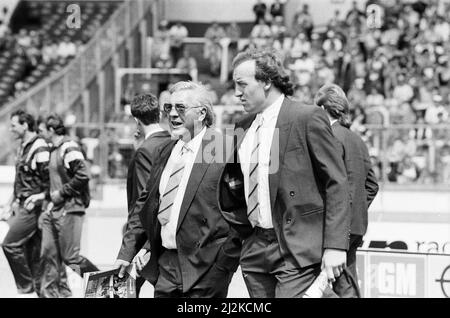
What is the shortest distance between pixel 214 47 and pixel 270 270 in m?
20.5

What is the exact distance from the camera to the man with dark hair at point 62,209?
10.7m

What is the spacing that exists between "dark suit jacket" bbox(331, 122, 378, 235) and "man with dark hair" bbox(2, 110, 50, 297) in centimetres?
433

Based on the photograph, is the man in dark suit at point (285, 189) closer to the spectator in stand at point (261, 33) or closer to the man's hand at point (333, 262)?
the man's hand at point (333, 262)

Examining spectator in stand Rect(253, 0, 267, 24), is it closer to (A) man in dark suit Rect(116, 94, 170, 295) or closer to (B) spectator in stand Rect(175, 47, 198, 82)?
(B) spectator in stand Rect(175, 47, 198, 82)

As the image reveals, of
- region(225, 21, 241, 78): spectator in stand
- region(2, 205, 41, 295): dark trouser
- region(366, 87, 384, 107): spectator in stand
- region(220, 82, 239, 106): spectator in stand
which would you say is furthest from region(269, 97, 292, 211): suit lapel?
region(225, 21, 241, 78): spectator in stand

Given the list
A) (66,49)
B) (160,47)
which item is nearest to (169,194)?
(160,47)

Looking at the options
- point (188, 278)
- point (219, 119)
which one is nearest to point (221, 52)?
point (219, 119)

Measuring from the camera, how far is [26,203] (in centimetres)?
1116

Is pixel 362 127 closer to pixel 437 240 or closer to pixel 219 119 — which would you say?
pixel 219 119

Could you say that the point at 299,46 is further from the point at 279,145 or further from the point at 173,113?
the point at 279,145

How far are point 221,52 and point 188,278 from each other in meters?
19.8

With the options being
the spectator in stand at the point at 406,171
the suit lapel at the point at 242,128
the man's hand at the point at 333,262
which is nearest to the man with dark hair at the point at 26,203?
the suit lapel at the point at 242,128

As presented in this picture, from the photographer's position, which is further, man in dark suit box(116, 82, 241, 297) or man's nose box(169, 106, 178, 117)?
man's nose box(169, 106, 178, 117)

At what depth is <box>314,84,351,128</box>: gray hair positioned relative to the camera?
7.73m
